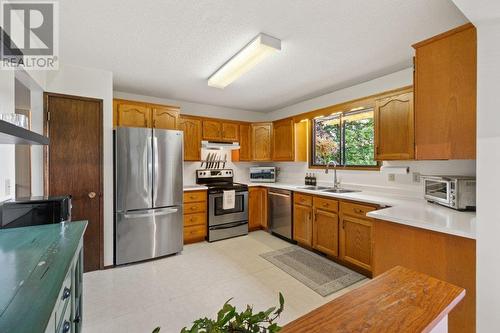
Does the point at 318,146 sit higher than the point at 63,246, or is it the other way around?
the point at 318,146

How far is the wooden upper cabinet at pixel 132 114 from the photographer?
325cm

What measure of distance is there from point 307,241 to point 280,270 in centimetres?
77

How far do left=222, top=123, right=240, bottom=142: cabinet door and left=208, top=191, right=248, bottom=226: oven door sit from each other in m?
1.12

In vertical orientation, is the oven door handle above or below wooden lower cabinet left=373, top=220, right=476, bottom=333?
below

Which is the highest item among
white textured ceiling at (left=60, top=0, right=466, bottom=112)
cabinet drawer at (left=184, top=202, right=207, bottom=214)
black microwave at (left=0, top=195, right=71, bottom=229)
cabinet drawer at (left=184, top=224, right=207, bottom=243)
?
white textured ceiling at (left=60, top=0, right=466, bottom=112)

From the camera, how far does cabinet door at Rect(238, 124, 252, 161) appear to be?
465cm

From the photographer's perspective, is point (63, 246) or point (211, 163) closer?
point (63, 246)

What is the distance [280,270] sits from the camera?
282cm

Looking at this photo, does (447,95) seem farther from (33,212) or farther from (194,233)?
(194,233)

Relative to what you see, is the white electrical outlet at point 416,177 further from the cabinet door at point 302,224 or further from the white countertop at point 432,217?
the cabinet door at point 302,224

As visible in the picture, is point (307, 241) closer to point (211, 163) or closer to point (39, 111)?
point (211, 163)

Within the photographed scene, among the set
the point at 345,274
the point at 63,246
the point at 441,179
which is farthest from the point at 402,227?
the point at 63,246

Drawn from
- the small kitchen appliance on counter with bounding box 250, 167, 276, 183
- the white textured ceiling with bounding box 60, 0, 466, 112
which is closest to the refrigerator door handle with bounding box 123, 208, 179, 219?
the white textured ceiling with bounding box 60, 0, 466, 112

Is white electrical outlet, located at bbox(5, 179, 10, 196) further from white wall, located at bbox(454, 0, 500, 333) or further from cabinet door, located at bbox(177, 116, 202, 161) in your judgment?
white wall, located at bbox(454, 0, 500, 333)
